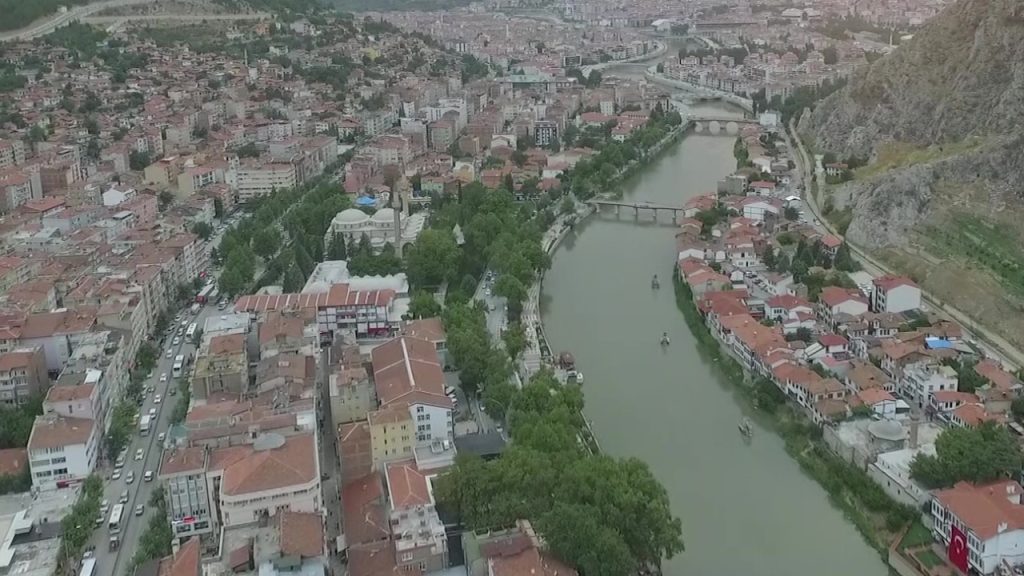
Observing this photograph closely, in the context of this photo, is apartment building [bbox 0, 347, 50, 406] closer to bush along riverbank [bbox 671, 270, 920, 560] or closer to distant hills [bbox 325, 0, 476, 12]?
bush along riverbank [bbox 671, 270, 920, 560]

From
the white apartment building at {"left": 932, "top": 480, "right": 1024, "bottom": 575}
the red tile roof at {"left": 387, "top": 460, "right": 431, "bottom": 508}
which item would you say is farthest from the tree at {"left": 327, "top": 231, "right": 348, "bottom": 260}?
the white apartment building at {"left": 932, "top": 480, "right": 1024, "bottom": 575}

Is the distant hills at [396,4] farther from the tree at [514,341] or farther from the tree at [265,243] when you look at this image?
the tree at [514,341]

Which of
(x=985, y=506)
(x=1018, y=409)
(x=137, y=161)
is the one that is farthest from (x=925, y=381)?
(x=137, y=161)

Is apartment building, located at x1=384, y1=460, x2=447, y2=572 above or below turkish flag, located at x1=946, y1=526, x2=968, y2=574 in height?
above

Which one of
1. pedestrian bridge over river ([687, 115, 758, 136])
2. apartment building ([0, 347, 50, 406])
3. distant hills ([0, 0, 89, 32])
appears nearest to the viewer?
apartment building ([0, 347, 50, 406])

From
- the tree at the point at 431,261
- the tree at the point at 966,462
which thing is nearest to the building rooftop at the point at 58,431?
the tree at the point at 431,261

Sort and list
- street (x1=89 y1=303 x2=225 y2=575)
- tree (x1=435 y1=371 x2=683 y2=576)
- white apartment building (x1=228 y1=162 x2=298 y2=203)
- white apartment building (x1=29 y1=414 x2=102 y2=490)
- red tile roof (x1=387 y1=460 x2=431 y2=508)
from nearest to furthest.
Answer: tree (x1=435 y1=371 x2=683 y2=576) < red tile roof (x1=387 y1=460 x2=431 y2=508) < street (x1=89 y1=303 x2=225 y2=575) < white apartment building (x1=29 y1=414 x2=102 y2=490) < white apartment building (x1=228 y1=162 x2=298 y2=203)
